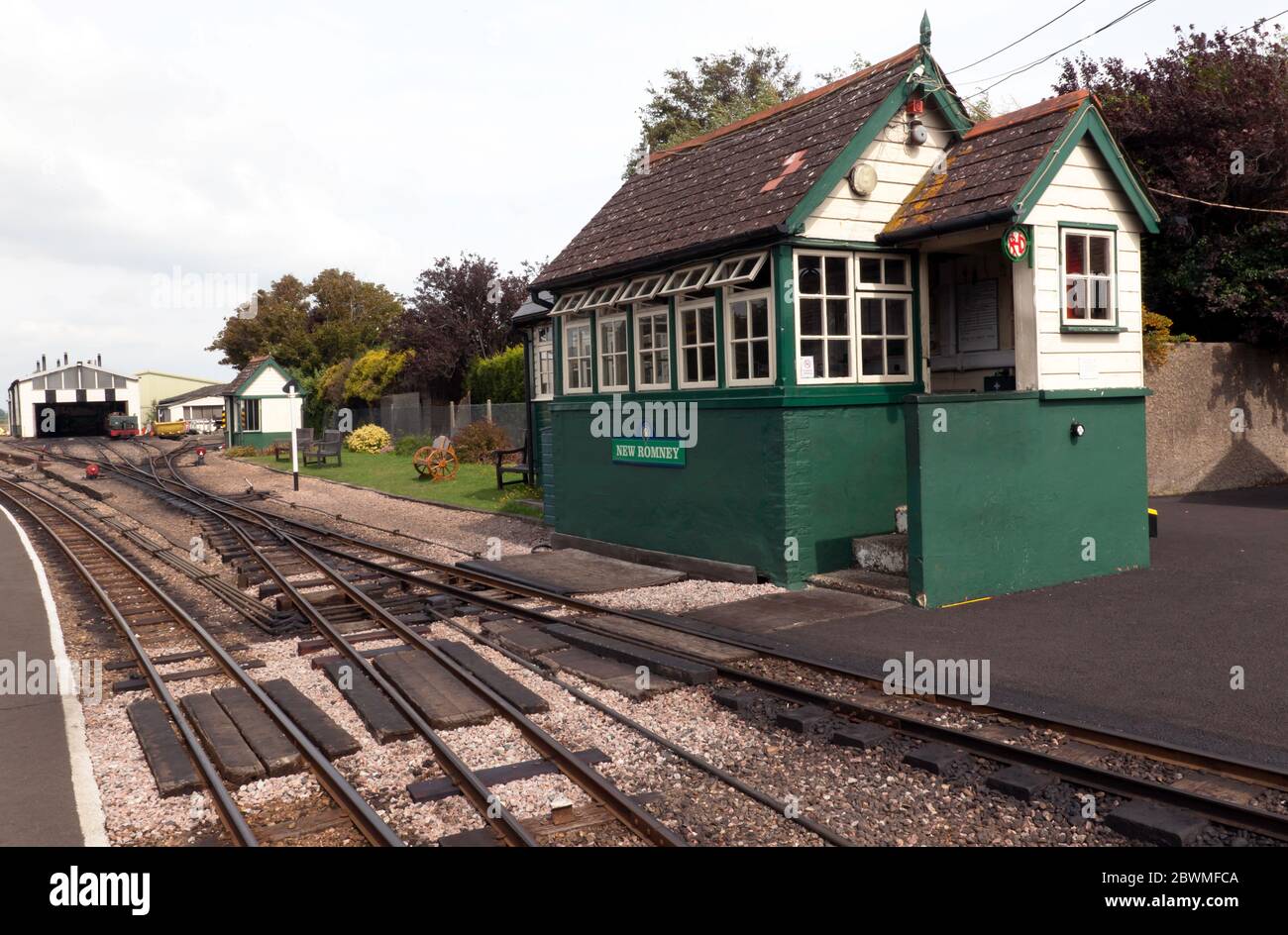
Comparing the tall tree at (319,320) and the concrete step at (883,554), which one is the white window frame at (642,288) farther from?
the tall tree at (319,320)

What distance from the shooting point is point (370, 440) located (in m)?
39.5

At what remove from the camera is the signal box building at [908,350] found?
34.4ft

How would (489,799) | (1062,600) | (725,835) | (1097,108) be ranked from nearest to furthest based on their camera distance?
(725,835)
(489,799)
(1062,600)
(1097,108)

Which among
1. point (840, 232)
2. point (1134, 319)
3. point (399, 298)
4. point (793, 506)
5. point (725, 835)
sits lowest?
point (725, 835)

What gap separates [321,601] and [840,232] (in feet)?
23.8

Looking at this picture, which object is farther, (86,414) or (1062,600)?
(86,414)

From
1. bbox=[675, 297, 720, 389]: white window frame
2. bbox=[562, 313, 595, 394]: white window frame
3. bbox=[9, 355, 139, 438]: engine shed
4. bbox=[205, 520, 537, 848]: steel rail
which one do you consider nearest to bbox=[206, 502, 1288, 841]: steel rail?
bbox=[205, 520, 537, 848]: steel rail

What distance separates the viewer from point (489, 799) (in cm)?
556

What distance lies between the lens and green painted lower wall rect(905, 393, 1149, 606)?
995 cm

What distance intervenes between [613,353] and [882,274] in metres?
4.09

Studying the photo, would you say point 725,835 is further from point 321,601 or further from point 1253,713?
point 321,601

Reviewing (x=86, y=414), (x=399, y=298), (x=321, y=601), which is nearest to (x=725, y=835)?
(x=321, y=601)

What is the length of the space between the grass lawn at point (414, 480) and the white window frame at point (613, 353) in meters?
5.35

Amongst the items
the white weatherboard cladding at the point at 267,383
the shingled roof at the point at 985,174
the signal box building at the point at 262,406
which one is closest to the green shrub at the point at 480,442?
the signal box building at the point at 262,406
